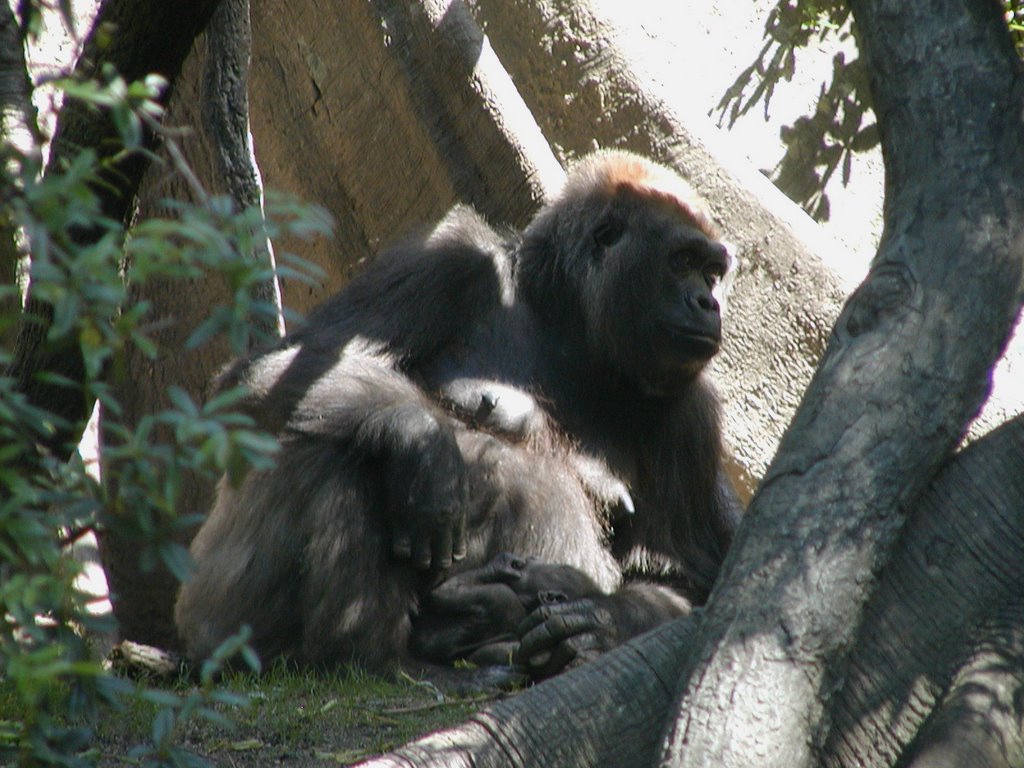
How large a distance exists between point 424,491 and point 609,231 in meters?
1.63

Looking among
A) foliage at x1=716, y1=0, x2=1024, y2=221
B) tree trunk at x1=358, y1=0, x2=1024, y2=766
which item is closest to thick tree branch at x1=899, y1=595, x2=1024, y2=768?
tree trunk at x1=358, y1=0, x2=1024, y2=766

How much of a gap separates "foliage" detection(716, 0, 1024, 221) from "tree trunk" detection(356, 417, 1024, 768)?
4.93 meters

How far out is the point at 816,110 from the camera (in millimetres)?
8367

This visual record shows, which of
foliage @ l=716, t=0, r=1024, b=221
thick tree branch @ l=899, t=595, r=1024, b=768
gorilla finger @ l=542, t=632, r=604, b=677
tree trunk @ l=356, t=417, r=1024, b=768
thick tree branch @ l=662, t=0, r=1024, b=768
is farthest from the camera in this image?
foliage @ l=716, t=0, r=1024, b=221

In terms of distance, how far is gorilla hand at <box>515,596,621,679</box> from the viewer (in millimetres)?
4273

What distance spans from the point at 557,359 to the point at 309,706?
6.70ft

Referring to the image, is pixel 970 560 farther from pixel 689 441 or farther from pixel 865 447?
pixel 689 441

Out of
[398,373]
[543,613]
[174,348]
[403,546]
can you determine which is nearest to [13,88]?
A: [398,373]

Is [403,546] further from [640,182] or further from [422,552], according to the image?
[640,182]

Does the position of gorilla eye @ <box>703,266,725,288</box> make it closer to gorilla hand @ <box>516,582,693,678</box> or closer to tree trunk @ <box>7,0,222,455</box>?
gorilla hand @ <box>516,582,693,678</box>

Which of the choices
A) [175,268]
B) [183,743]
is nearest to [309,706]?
[183,743]

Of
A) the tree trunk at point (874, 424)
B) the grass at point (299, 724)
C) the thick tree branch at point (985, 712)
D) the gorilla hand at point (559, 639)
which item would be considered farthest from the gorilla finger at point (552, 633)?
the thick tree branch at point (985, 712)

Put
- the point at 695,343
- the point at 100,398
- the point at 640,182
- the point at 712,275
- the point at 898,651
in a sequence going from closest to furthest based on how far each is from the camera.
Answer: the point at 100,398 < the point at 898,651 < the point at 695,343 < the point at 712,275 < the point at 640,182

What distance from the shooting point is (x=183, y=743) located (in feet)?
11.4
